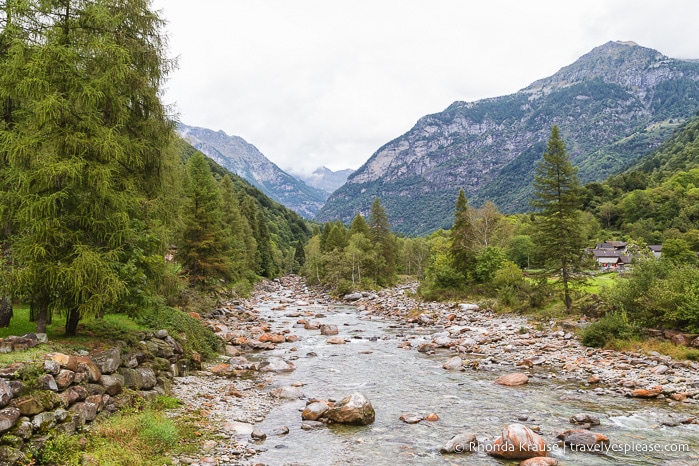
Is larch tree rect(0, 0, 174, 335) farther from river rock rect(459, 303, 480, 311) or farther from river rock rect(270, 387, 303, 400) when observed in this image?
river rock rect(459, 303, 480, 311)

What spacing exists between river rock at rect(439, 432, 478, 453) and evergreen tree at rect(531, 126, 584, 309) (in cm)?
2185

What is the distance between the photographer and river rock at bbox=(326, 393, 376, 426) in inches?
512

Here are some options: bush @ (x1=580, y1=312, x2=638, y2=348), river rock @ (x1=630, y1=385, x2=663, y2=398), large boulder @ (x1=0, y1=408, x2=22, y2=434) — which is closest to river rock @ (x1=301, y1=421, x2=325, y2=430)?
large boulder @ (x1=0, y1=408, x2=22, y2=434)

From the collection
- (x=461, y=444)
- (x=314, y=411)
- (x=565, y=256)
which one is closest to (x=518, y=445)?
(x=461, y=444)

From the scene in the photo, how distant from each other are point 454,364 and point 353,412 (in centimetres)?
898

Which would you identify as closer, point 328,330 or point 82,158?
point 82,158

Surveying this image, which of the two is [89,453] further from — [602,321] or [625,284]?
[625,284]

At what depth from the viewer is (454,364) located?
2045cm

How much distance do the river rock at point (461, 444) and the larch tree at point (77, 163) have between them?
402 inches

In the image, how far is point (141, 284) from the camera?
13.4m

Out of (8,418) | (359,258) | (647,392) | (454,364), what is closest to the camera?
(8,418)

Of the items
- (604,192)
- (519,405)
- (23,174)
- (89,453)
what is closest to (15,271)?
(23,174)

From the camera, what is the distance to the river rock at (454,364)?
66.0 ft

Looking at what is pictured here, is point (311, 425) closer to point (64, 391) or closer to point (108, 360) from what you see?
point (108, 360)
